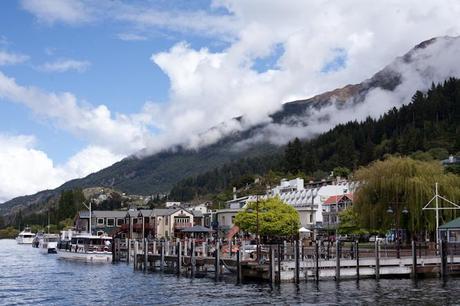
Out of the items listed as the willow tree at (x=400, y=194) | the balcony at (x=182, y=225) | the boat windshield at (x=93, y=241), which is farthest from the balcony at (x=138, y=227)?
the willow tree at (x=400, y=194)

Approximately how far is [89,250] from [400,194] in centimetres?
5293

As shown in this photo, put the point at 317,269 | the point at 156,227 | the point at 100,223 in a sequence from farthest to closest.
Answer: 1. the point at 100,223
2. the point at 156,227
3. the point at 317,269

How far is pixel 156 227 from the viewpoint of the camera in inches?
6147

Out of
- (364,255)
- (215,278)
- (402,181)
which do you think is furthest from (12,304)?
(402,181)

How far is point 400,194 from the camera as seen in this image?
79000 millimetres

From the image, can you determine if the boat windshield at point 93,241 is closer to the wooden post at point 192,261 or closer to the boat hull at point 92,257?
→ the boat hull at point 92,257

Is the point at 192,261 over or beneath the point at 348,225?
beneath

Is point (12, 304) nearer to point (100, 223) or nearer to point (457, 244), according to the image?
point (457, 244)

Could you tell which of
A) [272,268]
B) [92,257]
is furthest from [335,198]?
[272,268]

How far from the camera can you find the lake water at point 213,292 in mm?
48344

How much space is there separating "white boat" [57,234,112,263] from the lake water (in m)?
32.6

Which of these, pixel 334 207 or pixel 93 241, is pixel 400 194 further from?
pixel 334 207

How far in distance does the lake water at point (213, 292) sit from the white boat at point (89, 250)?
32647 millimetres

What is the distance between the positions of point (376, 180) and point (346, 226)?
97.3ft
